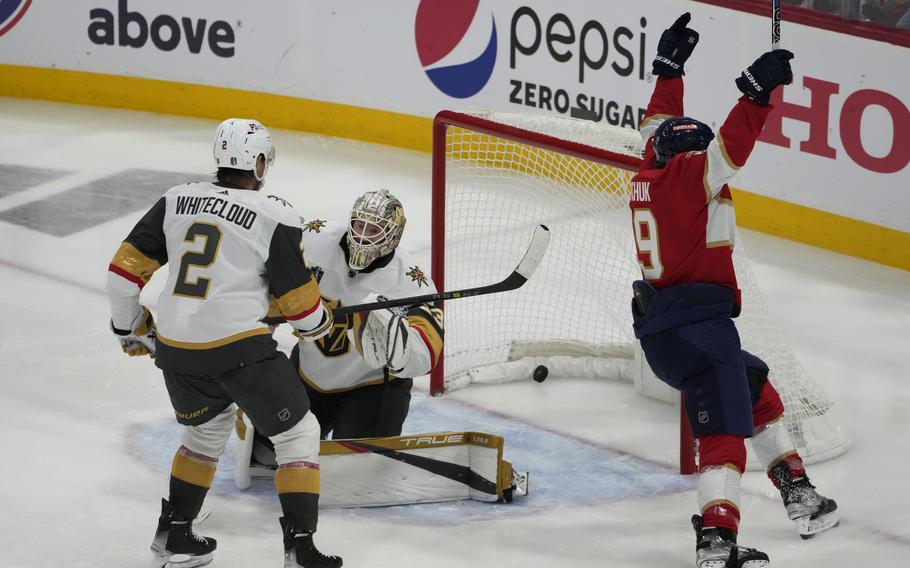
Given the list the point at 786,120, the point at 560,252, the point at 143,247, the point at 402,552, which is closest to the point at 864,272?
the point at 786,120

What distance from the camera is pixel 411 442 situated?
420 centimetres

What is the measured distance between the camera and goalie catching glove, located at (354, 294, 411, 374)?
12.6ft

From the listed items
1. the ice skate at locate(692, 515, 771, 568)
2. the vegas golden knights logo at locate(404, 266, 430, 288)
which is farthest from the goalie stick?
the ice skate at locate(692, 515, 771, 568)

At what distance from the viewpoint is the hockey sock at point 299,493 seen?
3.66 metres

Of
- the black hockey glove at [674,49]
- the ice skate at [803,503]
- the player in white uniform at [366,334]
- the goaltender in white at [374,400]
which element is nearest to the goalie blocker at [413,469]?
the goaltender in white at [374,400]

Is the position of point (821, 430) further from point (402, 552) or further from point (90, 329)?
point (90, 329)

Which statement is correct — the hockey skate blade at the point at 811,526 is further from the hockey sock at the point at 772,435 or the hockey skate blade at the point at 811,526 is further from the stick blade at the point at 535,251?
the stick blade at the point at 535,251

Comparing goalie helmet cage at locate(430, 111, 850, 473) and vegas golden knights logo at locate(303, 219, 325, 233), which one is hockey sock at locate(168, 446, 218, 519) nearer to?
vegas golden knights logo at locate(303, 219, 325, 233)

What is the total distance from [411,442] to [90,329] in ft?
6.38

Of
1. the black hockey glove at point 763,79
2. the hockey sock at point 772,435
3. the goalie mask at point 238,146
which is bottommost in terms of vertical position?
the hockey sock at point 772,435

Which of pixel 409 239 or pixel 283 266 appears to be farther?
pixel 409 239

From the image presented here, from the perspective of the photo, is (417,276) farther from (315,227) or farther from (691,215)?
(691,215)

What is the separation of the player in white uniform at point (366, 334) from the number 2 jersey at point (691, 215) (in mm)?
631

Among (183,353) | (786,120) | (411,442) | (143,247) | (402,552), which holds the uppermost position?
(786,120)
